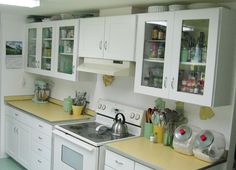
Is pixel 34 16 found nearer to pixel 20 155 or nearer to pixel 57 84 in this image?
pixel 57 84

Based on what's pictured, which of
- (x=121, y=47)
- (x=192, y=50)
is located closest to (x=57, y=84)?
(x=121, y=47)

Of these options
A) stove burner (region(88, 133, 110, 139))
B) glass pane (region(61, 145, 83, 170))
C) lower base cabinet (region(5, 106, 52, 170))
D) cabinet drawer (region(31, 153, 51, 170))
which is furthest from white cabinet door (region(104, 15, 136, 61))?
cabinet drawer (region(31, 153, 51, 170))

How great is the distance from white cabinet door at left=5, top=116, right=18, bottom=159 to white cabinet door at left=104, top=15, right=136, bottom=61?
6.93ft

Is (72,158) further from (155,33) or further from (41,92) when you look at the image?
(41,92)

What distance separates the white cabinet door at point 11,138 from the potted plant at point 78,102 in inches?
43.2

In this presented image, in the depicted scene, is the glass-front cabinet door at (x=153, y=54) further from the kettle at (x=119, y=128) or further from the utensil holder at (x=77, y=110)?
the utensil holder at (x=77, y=110)

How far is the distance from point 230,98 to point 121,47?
115 centimetres

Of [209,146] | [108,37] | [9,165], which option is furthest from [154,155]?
[9,165]

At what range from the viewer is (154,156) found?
2516 mm

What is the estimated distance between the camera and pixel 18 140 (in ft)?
14.0

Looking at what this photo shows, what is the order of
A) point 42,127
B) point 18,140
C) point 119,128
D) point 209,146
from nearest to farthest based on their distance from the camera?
point 209,146 < point 119,128 < point 42,127 < point 18,140

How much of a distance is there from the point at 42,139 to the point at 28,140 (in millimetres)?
436

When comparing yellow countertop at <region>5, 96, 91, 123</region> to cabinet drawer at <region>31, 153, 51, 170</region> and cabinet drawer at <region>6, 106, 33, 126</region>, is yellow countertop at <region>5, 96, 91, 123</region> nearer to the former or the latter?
cabinet drawer at <region>6, 106, 33, 126</region>

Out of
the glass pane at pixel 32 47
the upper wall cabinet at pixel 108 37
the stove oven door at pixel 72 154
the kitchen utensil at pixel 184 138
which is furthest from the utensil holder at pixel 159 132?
the glass pane at pixel 32 47
